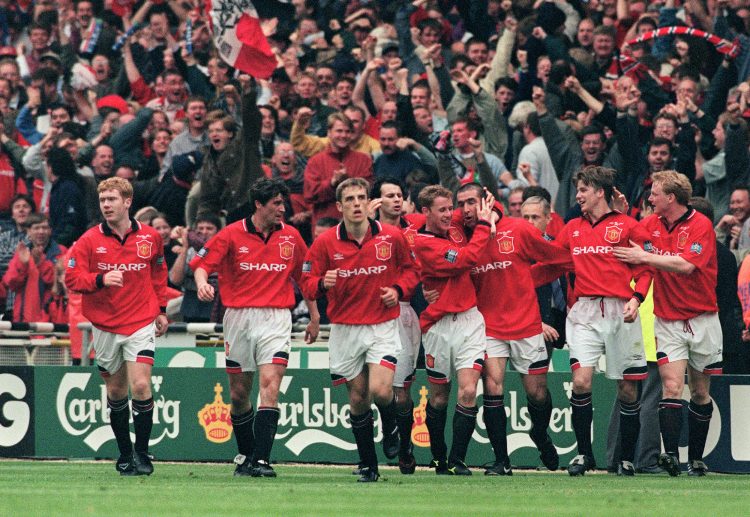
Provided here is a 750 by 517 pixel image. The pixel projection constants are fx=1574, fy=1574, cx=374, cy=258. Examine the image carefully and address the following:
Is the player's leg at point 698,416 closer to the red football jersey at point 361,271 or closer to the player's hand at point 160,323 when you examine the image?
the red football jersey at point 361,271

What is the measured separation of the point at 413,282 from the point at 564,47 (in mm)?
7936

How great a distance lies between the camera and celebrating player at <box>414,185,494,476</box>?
44.9 ft

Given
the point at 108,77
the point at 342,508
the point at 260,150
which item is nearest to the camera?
the point at 342,508

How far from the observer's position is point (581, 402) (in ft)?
45.3

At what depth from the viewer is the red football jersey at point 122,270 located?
1370 cm

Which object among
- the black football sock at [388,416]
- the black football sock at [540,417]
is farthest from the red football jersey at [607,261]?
the black football sock at [388,416]

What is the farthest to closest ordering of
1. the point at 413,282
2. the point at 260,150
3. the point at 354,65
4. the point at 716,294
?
the point at 354,65 < the point at 260,150 < the point at 716,294 < the point at 413,282

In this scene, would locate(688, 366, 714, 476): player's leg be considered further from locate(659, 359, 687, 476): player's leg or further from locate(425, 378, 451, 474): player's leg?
locate(425, 378, 451, 474): player's leg

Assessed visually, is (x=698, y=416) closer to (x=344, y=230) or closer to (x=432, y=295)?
(x=432, y=295)

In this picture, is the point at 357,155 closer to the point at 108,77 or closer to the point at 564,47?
the point at 564,47

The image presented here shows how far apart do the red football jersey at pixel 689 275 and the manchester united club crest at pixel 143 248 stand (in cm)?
442

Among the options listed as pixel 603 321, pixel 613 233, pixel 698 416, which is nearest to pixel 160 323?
pixel 603 321

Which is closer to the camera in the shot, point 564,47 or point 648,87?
point 648,87

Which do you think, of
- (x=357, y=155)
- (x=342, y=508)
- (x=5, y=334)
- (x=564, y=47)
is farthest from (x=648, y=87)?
(x=342, y=508)
